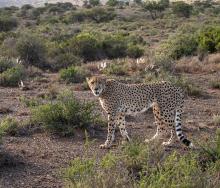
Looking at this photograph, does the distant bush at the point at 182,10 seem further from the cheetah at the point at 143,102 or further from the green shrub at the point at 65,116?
the cheetah at the point at 143,102

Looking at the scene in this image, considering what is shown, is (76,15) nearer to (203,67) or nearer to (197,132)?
(203,67)

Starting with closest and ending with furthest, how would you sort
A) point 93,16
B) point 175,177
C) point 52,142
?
point 175,177, point 52,142, point 93,16

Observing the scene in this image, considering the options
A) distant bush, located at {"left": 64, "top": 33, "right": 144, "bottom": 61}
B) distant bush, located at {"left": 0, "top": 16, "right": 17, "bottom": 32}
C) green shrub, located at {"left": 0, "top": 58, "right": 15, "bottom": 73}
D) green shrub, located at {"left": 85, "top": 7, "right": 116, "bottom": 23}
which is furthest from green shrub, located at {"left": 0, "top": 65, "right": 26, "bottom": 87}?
green shrub, located at {"left": 85, "top": 7, "right": 116, "bottom": 23}

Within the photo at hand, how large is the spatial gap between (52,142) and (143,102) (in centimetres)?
170

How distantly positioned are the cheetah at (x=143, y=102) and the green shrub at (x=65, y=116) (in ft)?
2.60

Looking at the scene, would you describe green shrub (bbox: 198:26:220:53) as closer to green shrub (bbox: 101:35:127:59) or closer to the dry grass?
the dry grass

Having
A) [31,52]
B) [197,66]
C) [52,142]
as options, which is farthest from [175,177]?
[31,52]

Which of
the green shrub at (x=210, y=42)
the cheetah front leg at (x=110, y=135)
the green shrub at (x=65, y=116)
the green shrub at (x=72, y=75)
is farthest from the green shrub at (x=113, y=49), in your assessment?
the cheetah front leg at (x=110, y=135)

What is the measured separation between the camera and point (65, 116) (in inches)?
387

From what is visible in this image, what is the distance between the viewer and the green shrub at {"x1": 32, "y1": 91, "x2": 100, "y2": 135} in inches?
380

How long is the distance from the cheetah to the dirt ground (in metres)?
0.39

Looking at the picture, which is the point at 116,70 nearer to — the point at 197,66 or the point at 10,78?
the point at 197,66

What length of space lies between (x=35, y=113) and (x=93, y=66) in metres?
8.90

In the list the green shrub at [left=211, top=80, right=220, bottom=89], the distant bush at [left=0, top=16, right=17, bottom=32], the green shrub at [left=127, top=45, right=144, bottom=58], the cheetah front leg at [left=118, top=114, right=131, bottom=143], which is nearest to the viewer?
the cheetah front leg at [left=118, top=114, right=131, bottom=143]
